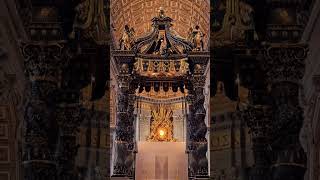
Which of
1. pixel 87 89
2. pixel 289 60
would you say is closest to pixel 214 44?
pixel 289 60

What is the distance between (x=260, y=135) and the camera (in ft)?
33.6

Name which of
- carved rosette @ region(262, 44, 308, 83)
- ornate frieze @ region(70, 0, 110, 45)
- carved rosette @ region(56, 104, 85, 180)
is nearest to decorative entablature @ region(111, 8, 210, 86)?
ornate frieze @ region(70, 0, 110, 45)

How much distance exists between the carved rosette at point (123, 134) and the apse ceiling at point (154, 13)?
375cm

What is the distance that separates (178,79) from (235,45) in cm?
996

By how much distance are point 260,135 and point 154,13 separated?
15832 mm

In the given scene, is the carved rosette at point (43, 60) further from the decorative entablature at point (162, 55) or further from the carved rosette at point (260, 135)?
the decorative entablature at point (162, 55)

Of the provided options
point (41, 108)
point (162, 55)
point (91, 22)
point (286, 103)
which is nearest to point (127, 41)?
point (162, 55)

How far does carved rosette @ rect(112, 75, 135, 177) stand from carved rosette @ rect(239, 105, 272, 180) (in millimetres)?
9204

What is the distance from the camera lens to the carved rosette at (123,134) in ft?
63.5

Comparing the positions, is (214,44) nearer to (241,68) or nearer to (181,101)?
(241,68)

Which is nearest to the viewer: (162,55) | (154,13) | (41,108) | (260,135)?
(41,108)

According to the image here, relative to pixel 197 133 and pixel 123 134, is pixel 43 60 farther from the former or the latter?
pixel 197 133

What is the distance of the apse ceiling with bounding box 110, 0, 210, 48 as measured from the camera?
24.0m

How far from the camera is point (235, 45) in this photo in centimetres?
1059
